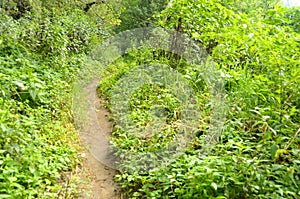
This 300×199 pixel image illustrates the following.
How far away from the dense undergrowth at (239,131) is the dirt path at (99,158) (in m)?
0.17

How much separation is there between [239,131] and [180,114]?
1.03 m

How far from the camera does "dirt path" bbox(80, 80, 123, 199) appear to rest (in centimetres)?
289

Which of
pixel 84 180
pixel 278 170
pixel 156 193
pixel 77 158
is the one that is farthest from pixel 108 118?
pixel 278 170

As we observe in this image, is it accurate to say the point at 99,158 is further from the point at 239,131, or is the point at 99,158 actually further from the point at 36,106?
the point at 239,131

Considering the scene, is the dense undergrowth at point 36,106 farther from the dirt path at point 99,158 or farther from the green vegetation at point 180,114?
the dirt path at point 99,158

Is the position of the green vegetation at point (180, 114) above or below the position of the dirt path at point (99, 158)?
above

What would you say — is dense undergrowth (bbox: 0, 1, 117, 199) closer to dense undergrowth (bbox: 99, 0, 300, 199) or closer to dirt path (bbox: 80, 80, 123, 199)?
dirt path (bbox: 80, 80, 123, 199)

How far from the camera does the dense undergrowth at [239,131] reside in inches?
87.8

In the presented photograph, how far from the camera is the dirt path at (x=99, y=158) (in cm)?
289

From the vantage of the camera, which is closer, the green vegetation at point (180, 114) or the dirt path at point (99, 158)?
the green vegetation at point (180, 114)

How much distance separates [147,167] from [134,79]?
268 centimetres

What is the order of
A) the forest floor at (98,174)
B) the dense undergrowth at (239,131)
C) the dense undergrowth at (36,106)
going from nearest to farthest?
the dense undergrowth at (239,131)
the dense undergrowth at (36,106)
the forest floor at (98,174)

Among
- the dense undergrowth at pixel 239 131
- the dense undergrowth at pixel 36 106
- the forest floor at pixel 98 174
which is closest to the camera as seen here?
the dense undergrowth at pixel 239 131

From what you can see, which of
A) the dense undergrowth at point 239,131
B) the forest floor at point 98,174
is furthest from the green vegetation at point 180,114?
the forest floor at point 98,174
